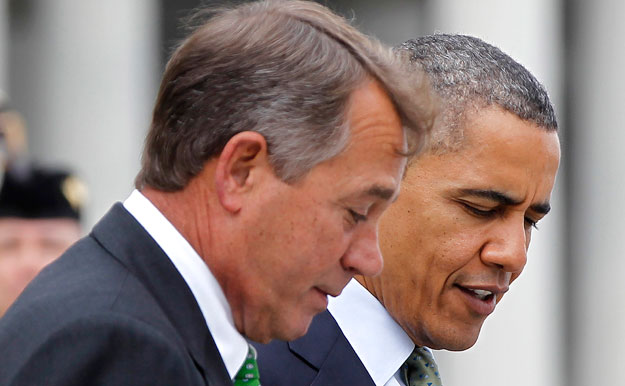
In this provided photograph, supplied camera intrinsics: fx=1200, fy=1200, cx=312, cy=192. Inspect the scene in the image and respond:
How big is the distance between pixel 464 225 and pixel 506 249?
0.35ft

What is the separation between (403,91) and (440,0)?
698 centimetres

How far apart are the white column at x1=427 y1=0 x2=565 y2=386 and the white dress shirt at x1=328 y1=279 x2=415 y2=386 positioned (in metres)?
5.96

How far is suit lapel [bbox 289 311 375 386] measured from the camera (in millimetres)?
2568

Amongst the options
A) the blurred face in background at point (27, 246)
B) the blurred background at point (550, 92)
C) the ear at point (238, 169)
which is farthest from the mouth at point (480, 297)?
the blurred background at point (550, 92)

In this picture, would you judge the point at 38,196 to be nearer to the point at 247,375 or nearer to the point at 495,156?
the point at 495,156

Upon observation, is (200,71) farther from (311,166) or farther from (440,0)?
(440,0)

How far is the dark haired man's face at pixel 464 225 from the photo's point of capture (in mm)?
2643

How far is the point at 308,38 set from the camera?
208 cm

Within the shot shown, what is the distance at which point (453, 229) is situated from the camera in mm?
2660

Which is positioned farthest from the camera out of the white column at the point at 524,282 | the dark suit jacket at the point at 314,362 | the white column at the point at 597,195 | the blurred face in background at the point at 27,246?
the white column at the point at 597,195

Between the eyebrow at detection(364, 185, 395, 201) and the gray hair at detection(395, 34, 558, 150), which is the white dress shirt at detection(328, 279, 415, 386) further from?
the eyebrow at detection(364, 185, 395, 201)

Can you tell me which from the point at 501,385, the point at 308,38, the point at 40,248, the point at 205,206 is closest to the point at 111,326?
the point at 205,206

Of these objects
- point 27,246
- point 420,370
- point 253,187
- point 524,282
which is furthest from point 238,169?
point 524,282

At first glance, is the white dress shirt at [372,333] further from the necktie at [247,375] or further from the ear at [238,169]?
the ear at [238,169]
